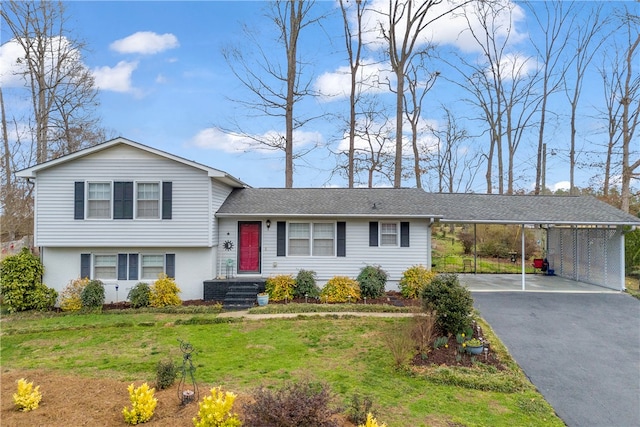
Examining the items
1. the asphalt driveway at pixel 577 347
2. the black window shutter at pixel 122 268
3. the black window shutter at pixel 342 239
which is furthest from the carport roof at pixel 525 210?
the black window shutter at pixel 122 268

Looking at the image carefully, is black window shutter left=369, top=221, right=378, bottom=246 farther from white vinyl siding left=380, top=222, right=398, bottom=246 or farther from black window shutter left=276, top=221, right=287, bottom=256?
black window shutter left=276, top=221, right=287, bottom=256

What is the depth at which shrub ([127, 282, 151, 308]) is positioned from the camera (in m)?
12.1

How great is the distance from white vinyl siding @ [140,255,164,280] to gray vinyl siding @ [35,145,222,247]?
2.15 feet

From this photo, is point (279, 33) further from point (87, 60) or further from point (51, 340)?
point (51, 340)

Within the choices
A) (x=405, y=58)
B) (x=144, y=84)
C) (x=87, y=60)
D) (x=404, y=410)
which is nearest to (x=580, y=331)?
(x=404, y=410)

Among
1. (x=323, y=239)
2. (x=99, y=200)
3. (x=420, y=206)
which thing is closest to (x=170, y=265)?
(x=99, y=200)

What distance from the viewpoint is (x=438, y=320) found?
8.18 metres

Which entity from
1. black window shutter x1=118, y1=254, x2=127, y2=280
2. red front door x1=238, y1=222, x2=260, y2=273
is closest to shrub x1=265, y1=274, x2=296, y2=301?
red front door x1=238, y1=222, x2=260, y2=273

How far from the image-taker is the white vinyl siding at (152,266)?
12891mm

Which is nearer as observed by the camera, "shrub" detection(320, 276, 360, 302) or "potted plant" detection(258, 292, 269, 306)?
"potted plant" detection(258, 292, 269, 306)

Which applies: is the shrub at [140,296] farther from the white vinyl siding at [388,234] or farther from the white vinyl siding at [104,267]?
the white vinyl siding at [388,234]

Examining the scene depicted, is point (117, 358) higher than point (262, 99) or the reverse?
the reverse

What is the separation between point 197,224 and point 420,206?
8205 mm

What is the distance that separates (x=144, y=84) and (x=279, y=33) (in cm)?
880
